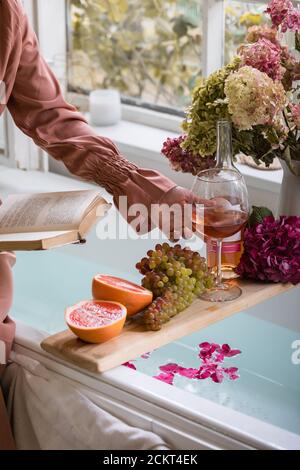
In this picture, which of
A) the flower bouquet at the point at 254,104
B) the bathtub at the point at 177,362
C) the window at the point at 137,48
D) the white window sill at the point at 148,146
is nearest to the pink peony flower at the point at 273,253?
the flower bouquet at the point at 254,104

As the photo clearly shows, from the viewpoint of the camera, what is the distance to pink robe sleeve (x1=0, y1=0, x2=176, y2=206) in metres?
2.10

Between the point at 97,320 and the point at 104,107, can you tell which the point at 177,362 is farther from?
the point at 104,107

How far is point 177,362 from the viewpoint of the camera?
2586mm

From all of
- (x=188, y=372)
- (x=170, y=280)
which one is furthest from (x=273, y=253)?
(x=188, y=372)

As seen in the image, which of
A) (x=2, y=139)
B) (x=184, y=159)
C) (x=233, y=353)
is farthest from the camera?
(x=2, y=139)

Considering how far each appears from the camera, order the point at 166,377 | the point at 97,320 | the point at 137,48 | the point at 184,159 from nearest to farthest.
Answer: the point at 97,320, the point at 184,159, the point at 166,377, the point at 137,48

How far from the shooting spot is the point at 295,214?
7.39 feet

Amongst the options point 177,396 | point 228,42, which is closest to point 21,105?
point 177,396

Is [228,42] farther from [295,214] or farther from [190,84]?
[295,214]

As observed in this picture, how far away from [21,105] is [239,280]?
623mm

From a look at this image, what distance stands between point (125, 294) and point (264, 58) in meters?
0.60

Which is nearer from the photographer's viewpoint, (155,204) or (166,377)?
(155,204)
